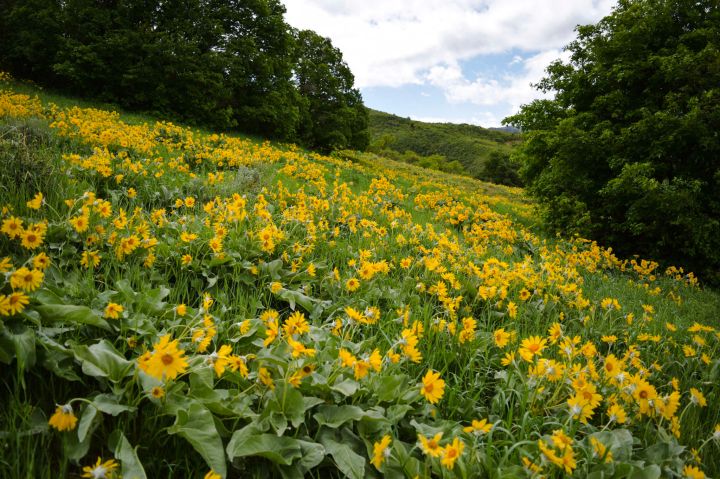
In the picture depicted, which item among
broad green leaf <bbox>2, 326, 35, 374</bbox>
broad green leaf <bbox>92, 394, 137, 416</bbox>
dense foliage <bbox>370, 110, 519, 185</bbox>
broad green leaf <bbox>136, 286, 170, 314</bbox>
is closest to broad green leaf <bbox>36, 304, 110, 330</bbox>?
broad green leaf <bbox>2, 326, 35, 374</bbox>

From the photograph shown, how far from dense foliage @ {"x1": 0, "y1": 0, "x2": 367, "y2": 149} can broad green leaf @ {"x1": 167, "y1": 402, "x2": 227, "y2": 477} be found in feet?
48.4

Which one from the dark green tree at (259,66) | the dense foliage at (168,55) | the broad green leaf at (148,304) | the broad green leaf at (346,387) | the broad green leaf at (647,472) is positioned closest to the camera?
the broad green leaf at (647,472)

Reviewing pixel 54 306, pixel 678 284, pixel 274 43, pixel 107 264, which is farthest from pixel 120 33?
pixel 678 284

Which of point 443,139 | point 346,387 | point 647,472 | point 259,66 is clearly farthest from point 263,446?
point 443,139

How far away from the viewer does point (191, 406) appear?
4.35 ft

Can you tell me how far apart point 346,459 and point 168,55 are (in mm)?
15840

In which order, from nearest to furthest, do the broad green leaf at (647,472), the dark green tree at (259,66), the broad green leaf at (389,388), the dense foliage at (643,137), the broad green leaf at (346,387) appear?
the broad green leaf at (647,472) → the broad green leaf at (346,387) → the broad green leaf at (389,388) → the dense foliage at (643,137) → the dark green tree at (259,66)

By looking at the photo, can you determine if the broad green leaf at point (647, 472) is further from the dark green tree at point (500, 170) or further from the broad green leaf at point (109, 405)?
the dark green tree at point (500, 170)

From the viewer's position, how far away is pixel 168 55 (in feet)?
44.5

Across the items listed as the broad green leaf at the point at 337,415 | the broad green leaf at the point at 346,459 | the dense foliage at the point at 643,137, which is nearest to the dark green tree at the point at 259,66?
the dense foliage at the point at 643,137

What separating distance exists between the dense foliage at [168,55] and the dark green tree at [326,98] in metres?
1.79

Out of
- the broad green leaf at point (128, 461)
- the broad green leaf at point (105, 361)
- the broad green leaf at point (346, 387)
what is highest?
the broad green leaf at point (105, 361)

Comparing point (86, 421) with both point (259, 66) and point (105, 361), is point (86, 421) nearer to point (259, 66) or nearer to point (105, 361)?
point (105, 361)

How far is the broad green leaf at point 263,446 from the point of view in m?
1.26
